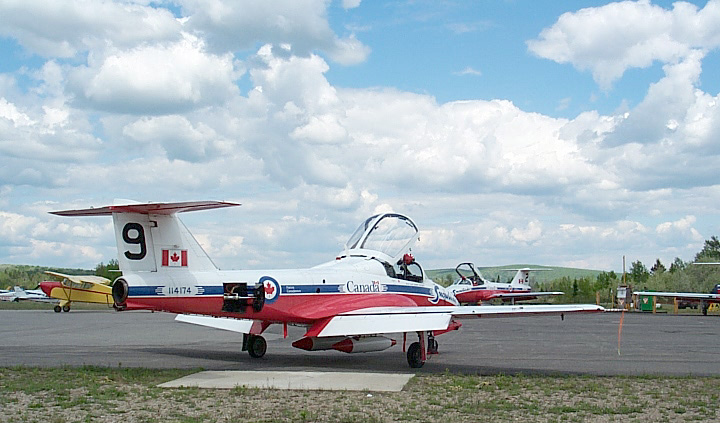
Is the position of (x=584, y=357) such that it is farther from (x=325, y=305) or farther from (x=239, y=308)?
(x=239, y=308)

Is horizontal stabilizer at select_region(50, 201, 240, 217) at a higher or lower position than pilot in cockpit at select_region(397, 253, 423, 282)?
higher

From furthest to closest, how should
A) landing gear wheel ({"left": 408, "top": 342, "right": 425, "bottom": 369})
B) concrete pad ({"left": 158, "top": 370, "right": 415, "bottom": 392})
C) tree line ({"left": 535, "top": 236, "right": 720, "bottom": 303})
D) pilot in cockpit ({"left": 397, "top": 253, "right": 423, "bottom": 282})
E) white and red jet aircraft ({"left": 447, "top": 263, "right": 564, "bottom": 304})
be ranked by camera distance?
tree line ({"left": 535, "top": 236, "right": 720, "bottom": 303}), white and red jet aircraft ({"left": 447, "top": 263, "right": 564, "bottom": 304}), pilot in cockpit ({"left": 397, "top": 253, "right": 423, "bottom": 282}), landing gear wheel ({"left": 408, "top": 342, "right": 425, "bottom": 369}), concrete pad ({"left": 158, "top": 370, "right": 415, "bottom": 392})

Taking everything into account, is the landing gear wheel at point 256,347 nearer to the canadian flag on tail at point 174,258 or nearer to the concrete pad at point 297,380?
the concrete pad at point 297,380

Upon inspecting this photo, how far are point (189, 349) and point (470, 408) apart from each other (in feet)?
36.1

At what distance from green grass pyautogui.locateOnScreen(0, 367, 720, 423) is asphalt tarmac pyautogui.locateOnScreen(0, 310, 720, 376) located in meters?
2.00

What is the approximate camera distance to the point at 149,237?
13.1 meters

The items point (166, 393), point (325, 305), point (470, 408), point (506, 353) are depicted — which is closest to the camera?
point (470, 408)

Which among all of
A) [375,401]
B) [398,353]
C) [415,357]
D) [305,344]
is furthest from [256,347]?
Answer: [375,401]

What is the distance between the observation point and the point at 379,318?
13.9 metres

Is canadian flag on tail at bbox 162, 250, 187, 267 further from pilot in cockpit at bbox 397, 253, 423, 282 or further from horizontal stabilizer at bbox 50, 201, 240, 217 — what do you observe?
pilot in cockpit at bbox 397, 253, 423, 282

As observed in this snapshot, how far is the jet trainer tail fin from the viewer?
12.8 m

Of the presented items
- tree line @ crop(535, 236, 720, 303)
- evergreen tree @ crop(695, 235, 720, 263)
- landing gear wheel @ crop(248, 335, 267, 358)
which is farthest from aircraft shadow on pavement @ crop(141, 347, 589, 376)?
evergreen tree @ crop(695, 235, 720, 263)

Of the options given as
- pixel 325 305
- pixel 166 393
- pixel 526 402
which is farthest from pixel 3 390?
pixel 526 402

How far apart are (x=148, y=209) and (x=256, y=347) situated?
5.08 metres
